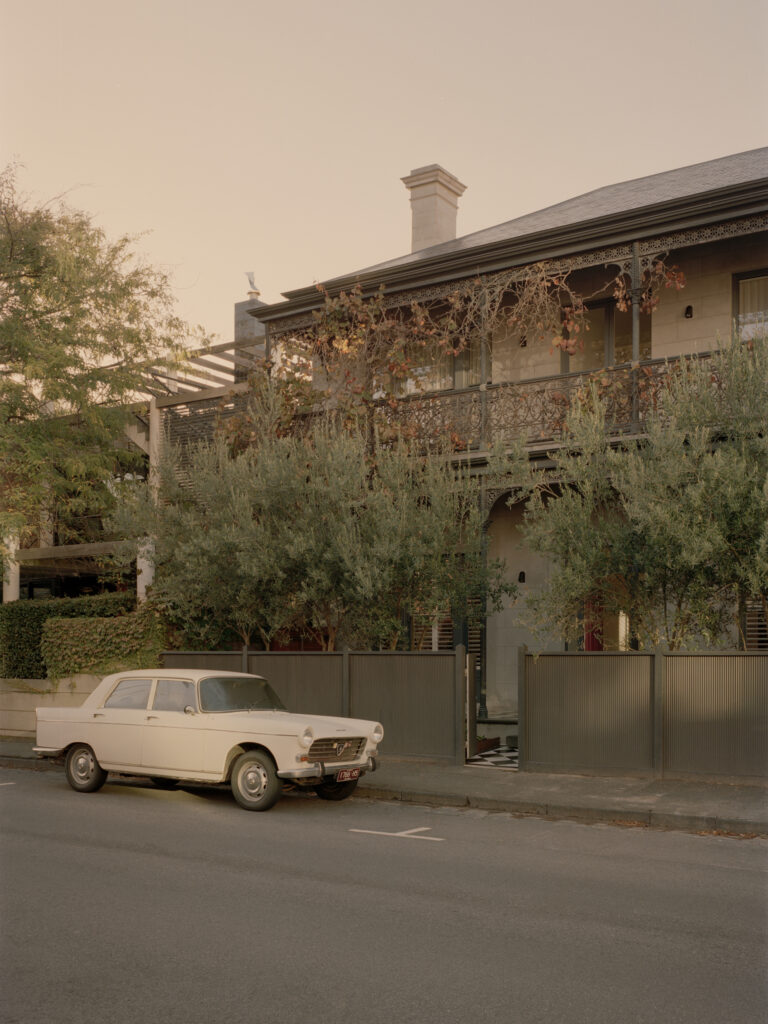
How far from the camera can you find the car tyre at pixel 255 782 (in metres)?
10.4

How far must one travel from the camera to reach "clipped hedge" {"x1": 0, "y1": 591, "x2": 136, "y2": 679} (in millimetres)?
19641

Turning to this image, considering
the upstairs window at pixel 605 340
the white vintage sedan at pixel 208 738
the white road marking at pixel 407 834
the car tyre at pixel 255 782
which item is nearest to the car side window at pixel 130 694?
the white vintage sedan at pixel 208 738

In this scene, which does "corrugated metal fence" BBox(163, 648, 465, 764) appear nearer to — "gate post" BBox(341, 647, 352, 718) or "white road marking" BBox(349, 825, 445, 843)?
"gate post" BBox(341, 647, 352, 718)

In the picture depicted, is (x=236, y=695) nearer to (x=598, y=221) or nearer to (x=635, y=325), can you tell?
(x=635, y=325)

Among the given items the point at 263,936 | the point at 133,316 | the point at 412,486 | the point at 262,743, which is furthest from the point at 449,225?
the point at 263,936

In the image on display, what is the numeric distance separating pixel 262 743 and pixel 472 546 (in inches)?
241

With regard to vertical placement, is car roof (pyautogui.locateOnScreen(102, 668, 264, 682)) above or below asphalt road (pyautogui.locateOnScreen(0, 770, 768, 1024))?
above

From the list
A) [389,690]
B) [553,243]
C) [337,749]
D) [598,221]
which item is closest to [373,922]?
[337,749]

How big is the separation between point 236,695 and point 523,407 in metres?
7.93

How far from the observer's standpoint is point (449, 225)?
2483 cm

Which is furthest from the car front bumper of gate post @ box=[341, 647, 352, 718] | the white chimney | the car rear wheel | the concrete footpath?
Result: the white chimney

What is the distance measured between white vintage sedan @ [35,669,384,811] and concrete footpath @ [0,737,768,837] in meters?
1.04

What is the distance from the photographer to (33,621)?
1991cm

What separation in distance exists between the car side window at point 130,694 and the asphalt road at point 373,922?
166cm
